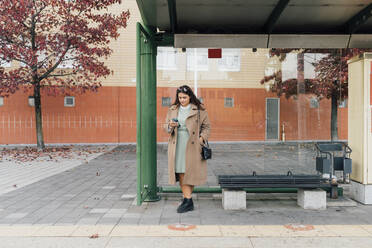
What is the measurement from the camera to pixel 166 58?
5863 millimetres

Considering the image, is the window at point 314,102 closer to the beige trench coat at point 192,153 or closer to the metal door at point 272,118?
the metal door at point 272,118

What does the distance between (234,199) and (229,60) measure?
2632 mm

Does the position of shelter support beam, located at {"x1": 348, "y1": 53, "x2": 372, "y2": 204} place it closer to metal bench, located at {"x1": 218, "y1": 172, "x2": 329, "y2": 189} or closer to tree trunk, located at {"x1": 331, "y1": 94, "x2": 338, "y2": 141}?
metal bench, located at {"x1": 218, "y1": 172, "x2": 329, "y2": 189}

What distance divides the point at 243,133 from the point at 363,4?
2879 millimetres

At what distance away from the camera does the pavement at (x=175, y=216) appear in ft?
11.9

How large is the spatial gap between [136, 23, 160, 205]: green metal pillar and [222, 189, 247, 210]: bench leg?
121 centimetres

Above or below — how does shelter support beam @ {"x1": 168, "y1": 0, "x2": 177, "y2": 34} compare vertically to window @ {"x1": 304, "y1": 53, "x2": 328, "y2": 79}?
above

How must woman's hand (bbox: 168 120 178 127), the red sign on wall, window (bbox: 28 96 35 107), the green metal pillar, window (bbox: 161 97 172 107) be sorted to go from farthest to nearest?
window (bbox: 28 96 35 107) < the red sign on wall < window (bbox: 161 97 172 107) < the green metal pillar < woman's hand (bbox: 168 120 178 127)

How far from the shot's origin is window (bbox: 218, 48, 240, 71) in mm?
5948

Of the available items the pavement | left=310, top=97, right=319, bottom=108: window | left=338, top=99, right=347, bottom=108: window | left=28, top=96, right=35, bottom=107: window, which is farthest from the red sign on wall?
left=28, top=96, right=35, bottom=107: window

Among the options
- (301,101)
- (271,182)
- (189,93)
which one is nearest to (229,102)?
(301,101)

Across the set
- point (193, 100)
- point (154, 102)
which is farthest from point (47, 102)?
point (193, 100)

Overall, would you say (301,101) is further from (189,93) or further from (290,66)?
(189,93)

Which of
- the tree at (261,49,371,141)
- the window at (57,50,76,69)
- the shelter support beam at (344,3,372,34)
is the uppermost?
the window at (57,50,76,69)
